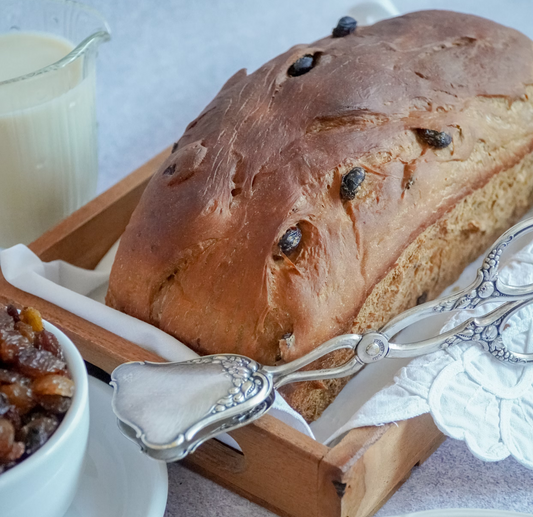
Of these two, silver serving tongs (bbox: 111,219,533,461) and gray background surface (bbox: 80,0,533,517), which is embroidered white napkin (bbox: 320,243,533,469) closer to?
silver serving tongs (bbox: 111,219,533,461)

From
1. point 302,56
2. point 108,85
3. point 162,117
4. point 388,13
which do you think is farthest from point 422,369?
point 108,85

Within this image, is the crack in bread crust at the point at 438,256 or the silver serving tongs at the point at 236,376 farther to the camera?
the crack in bread crust at the point at 438,256

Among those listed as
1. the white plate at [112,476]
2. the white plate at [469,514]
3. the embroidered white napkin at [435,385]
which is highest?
the embroidered white napkin at [435,385]

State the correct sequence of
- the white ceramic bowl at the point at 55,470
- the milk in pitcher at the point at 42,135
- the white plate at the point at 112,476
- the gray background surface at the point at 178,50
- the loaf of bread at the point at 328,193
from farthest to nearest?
the gray background surface at the point at 178,50, the milk in pitcher at the point at 42,135, the loaf of bread at the point at 328,193, the white plate at the point at 112,476, the white ceramic bowl at the point at 55,470

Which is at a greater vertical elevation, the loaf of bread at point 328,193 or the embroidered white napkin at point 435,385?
the loaf of bread at point 328,193

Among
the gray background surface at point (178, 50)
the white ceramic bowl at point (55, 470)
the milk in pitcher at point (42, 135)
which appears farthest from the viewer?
the gray background surface at point (178, 50)

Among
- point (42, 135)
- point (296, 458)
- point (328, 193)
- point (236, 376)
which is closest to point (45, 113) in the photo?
point (42, 135)

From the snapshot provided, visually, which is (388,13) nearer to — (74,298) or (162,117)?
(162,117)

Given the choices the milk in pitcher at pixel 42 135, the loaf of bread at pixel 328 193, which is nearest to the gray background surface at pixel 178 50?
the milk in pitcher at pixel 42 135

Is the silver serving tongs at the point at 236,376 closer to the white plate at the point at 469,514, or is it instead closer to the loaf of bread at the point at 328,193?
the loaf of bread at the point at 328,193
